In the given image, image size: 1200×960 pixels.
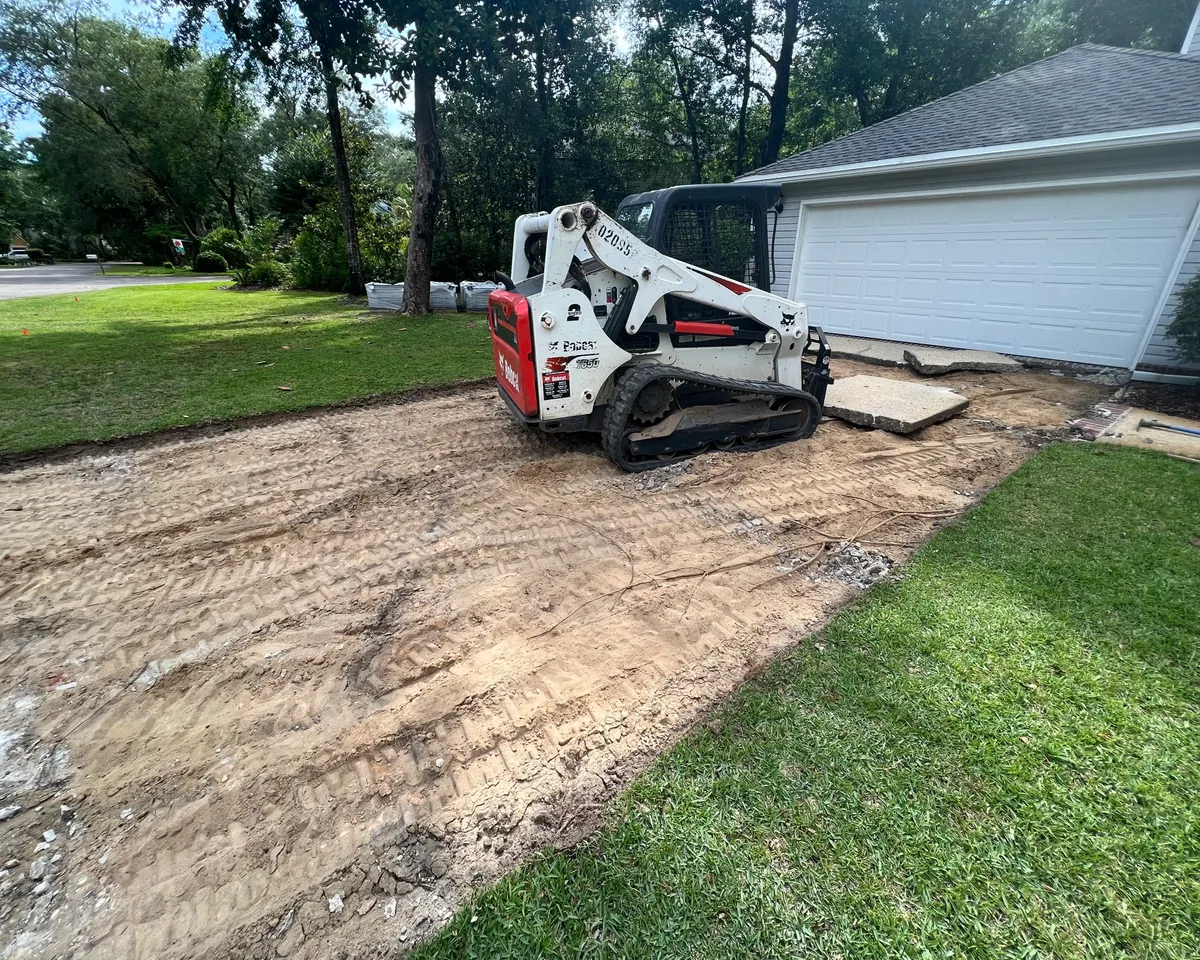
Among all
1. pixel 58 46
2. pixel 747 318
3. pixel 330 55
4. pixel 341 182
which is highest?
pixel 58 46

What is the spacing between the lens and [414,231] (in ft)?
40.2

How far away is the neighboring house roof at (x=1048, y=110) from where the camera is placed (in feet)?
22.0

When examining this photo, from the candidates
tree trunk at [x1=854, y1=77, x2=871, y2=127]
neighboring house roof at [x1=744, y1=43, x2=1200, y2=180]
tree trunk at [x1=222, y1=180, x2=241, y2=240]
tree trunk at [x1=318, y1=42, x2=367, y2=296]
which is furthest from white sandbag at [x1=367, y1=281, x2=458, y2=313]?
tree trunk at [x1=222, y1=180, x2=241, y2=240]

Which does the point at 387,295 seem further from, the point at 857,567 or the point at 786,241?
the point at 857,567

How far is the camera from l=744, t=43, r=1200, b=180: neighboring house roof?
6.70 m

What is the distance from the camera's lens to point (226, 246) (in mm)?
27828

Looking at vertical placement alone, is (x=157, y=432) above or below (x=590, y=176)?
below

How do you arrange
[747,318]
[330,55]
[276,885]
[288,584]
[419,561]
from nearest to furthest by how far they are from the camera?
[276,885]
[288,584]
[419,561]
[747,318]
[330,55]

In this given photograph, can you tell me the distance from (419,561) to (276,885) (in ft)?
5.69

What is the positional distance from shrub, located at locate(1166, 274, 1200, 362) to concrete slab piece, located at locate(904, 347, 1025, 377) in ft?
5.12

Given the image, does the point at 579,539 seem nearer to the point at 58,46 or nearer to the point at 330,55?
the point at 330,55

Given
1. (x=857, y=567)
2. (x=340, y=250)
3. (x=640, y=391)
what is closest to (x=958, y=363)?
(x=640, y=391)

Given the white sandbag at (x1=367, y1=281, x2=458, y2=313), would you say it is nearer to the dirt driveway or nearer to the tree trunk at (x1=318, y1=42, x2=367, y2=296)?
the tree trunk at (x1=318, y1=42, x2=367, y2=296)

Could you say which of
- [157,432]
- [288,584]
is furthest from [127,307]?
[288,584]
